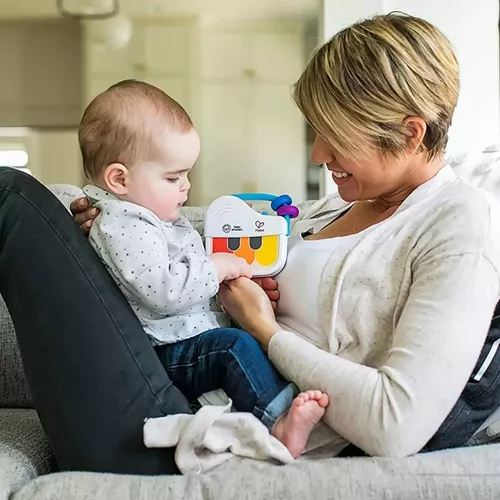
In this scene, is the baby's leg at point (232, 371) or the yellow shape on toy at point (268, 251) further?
the yellow shape on toy at point (268, 251)

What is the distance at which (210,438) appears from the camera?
96cm

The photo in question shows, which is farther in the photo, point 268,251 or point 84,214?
point 268,251

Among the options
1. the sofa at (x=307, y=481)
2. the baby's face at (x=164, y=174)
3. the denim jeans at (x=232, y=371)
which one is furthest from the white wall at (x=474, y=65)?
the sofa at (x=307, y=481)

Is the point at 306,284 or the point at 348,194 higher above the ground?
the point at 348,194

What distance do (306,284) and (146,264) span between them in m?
0.26

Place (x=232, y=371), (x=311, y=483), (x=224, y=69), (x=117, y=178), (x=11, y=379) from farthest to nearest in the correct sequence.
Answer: (x=224, y=69)
(x=11, y=379)
(x=117, y=178)
(x=232, y=371)
(x=311, y=483)

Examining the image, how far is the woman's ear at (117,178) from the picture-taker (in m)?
1.19

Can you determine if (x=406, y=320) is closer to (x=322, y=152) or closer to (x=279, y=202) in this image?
(x=322, y=152)

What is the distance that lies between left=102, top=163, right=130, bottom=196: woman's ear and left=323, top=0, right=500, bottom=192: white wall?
1613 mm

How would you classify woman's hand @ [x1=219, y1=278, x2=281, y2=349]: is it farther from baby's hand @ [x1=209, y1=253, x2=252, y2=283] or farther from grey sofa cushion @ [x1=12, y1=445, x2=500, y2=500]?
grey sofa cushion @ [x1=12, y1=445, x2=500, y2=500]

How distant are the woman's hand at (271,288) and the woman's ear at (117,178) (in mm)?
281

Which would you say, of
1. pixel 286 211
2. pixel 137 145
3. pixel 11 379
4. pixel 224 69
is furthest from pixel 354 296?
pixel 224 69

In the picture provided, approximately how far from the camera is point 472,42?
2730 millimetres

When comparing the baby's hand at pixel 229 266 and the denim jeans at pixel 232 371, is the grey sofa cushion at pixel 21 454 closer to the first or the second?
the denim jeans at pixel 232 371
